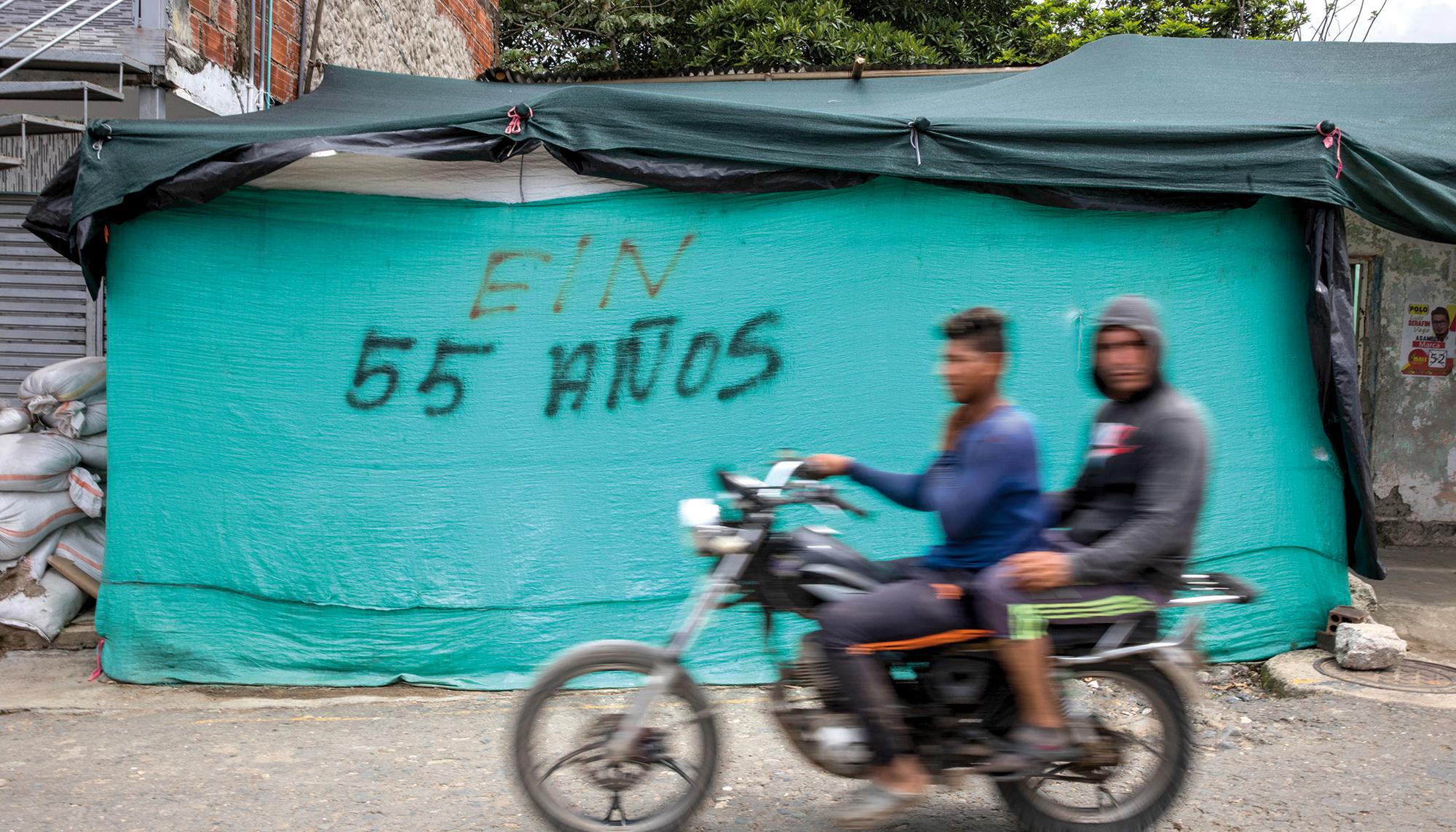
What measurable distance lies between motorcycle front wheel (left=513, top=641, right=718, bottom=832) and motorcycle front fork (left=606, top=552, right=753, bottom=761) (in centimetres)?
1

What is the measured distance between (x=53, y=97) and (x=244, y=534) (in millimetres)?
2769

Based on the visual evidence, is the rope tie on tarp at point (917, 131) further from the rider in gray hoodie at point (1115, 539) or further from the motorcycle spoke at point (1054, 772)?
the motorcycle spoke at point (1054, 772)

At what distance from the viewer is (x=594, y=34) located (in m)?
16.8

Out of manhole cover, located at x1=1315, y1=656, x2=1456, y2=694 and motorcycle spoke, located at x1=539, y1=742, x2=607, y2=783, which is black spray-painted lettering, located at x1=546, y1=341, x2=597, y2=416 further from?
manhole cover, located at x1=1315, y1=656, x2=1456, y2=694

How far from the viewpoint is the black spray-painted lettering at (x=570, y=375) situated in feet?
16.0

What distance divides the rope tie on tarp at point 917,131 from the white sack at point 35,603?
4652mm

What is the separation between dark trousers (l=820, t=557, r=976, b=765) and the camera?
275 centimetres

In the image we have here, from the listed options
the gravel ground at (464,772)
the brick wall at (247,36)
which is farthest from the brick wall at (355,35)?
the gravel ground at (464,772)

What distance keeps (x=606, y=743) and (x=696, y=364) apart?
7.36 feet

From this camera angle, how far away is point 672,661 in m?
2.92

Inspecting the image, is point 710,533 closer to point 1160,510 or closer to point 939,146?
point 1160,510

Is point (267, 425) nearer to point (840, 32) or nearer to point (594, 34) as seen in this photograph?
point (840, 32)

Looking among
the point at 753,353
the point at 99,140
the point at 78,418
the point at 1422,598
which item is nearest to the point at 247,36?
the point at 99,140

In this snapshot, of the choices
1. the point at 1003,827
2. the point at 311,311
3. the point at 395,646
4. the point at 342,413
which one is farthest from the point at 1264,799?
the point at 311,311
